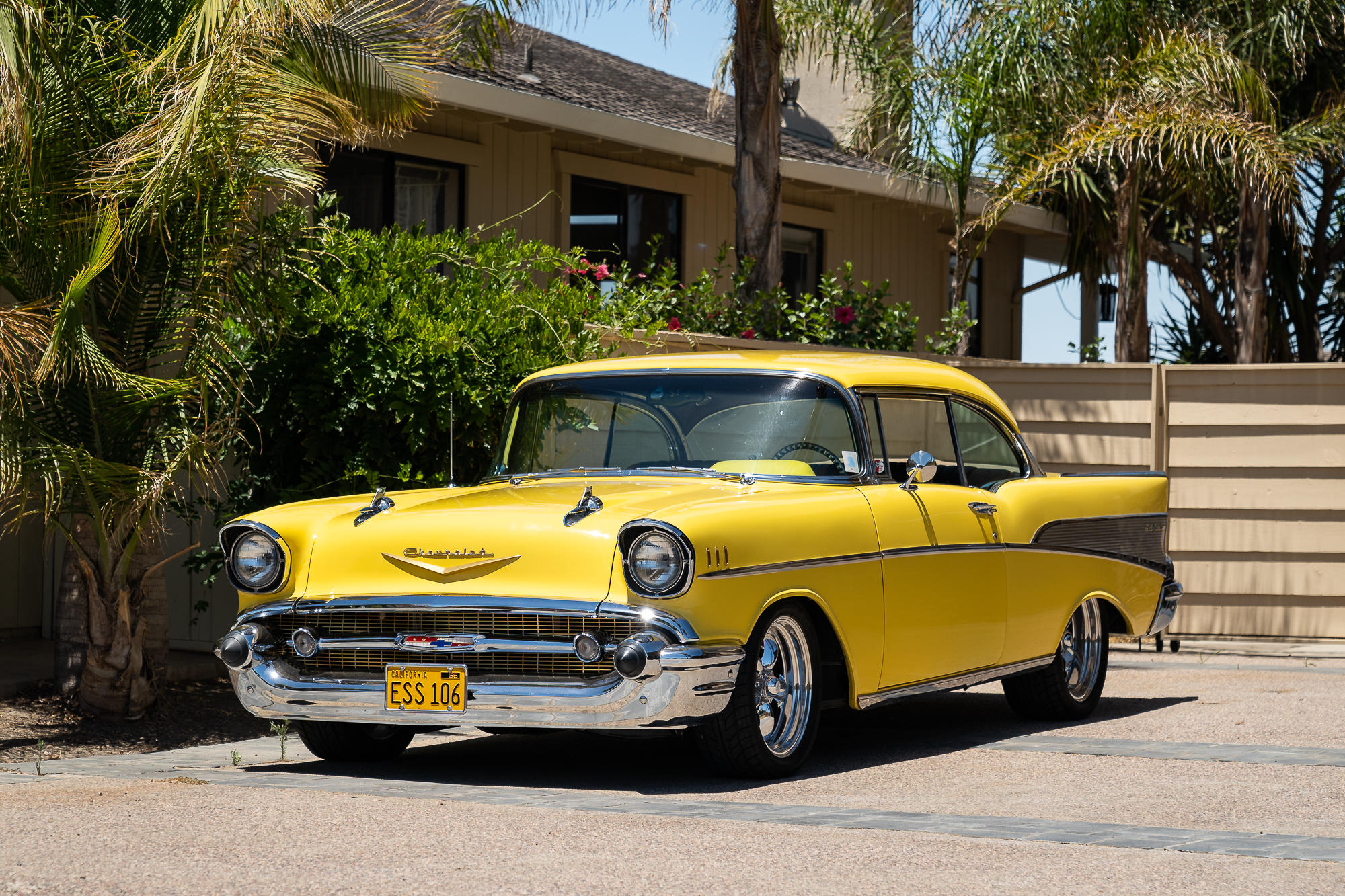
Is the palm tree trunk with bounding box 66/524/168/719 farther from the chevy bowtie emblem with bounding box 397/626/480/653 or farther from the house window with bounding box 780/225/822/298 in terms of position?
the house window with bounding box 780/225/822/298

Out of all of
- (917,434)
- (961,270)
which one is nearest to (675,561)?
(917,434)

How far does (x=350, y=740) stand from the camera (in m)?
6.43

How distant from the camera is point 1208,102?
1336cm

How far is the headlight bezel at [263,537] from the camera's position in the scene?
6.09 meters

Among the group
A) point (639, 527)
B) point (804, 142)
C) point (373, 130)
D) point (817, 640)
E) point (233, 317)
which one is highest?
point (804, 142)

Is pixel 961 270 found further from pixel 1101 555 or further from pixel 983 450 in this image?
pixel 983 450

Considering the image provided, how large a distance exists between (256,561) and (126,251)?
1743 millimetres

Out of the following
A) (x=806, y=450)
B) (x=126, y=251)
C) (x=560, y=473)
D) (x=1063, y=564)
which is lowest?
(x=1063, y=564)

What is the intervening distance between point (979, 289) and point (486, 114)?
1026 cm

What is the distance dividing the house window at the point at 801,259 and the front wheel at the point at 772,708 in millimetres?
12193

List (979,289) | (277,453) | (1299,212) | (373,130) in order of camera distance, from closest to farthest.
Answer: (277,453), (373,130), (1299,212), (979,289)

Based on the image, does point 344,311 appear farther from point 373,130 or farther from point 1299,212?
point 1299,212

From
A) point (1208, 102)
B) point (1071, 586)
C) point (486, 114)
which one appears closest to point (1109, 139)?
point (1208, 102)

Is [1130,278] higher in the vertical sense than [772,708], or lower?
higher
